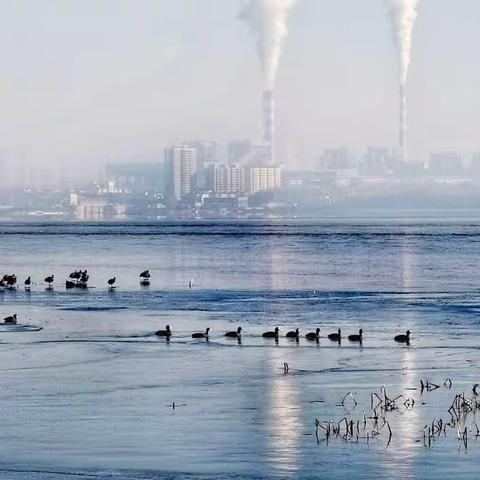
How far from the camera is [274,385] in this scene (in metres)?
42.6

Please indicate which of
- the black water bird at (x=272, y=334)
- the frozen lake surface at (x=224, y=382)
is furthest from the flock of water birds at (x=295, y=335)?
the frozen lake surface at (x=224, y=382)

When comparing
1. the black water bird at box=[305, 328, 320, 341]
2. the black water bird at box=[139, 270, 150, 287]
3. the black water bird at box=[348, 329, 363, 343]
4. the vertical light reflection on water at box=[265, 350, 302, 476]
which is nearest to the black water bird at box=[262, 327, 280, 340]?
the black water bird at box=[305, 328, 320, 341]

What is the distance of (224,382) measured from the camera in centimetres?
4344

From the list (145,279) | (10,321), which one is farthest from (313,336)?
(145,279)

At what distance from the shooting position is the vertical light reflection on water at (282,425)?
3091cm

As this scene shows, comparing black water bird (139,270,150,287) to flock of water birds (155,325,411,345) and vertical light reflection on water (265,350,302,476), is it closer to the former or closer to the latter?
flock of water birds (155,325,411,345)

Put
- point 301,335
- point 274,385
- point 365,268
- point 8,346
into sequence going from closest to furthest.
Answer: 1. point 274,385
2. point 8,346
3. point 301,335
4. point 365,268

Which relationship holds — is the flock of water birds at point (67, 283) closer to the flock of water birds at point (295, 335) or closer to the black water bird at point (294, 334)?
the flock of water birds at point (295, 335)

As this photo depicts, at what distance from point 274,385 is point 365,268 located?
295 feet

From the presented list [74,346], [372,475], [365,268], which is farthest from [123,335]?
[365,268]

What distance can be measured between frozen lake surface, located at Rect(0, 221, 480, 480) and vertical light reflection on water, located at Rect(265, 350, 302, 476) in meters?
0.06

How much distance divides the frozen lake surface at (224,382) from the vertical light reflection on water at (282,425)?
56 mm

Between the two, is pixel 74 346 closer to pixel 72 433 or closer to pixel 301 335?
pixel 301 335

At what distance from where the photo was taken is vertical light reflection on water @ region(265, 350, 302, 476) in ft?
101
